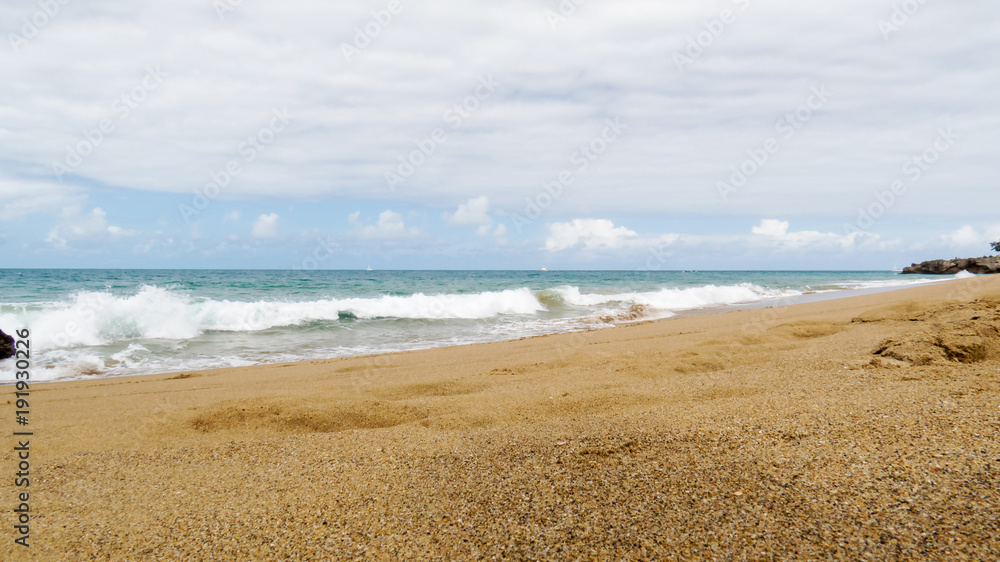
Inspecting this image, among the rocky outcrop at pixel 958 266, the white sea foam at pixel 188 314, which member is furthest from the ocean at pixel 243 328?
the rocky outcrop at pixel 958 266

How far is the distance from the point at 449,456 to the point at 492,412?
4.07 ft

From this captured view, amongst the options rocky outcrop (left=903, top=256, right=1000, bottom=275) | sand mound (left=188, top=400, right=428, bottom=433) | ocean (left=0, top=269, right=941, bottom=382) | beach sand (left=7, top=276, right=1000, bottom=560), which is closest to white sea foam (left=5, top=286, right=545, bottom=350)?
ocean (left=0, top=269, right=941, bottom=382)

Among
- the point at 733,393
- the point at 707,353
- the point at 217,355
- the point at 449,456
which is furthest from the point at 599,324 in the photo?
the point at 449,456

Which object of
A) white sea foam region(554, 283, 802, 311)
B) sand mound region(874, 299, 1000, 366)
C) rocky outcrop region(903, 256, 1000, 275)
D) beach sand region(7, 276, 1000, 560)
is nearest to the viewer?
beach sand region(7, 276, 1000, 560)

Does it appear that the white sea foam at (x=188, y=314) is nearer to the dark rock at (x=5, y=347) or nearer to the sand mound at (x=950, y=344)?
the dark rock at (x=5, y=347)

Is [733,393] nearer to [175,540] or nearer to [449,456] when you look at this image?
[449,456]

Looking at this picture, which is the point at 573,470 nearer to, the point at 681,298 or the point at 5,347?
the point at 5,347

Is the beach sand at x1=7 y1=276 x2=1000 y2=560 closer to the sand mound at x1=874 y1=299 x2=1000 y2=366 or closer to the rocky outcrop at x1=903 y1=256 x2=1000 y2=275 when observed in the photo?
the sand mound at x1=874 y1=299 x2=1000 y2=366

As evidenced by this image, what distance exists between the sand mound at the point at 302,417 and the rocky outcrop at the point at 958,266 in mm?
70847

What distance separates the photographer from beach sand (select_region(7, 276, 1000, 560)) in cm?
221

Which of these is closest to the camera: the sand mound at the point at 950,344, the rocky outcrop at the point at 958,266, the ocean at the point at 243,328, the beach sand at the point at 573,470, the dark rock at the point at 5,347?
the beach sand at the point at 573,470

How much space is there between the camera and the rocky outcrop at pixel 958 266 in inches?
2136

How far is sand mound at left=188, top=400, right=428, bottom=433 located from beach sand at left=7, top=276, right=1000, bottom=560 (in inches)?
0.9

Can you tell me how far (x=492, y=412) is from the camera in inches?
179
